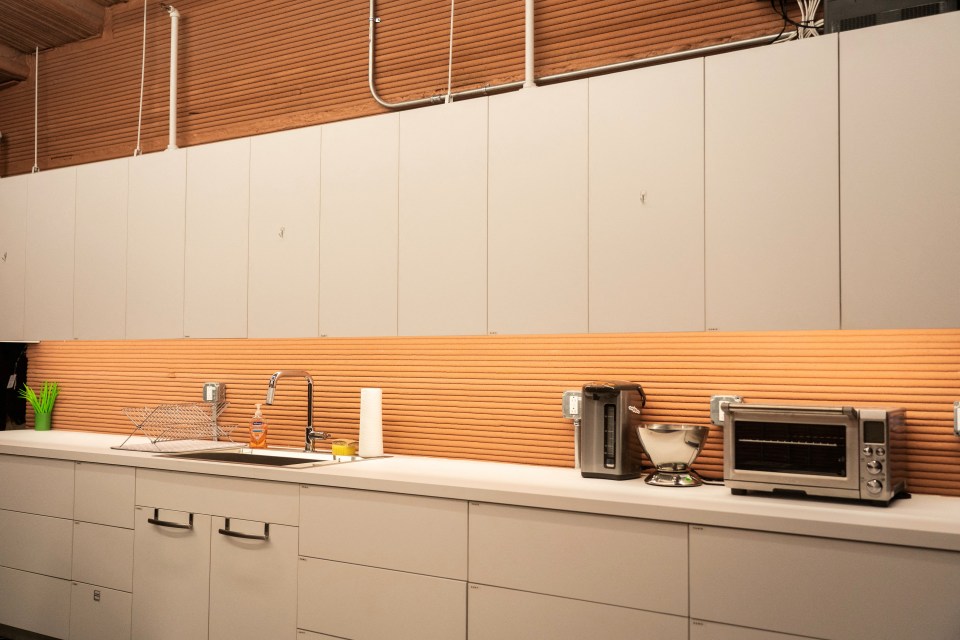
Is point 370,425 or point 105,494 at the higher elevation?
point 370,425

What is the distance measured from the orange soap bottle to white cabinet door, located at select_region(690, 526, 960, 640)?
8.14 feet

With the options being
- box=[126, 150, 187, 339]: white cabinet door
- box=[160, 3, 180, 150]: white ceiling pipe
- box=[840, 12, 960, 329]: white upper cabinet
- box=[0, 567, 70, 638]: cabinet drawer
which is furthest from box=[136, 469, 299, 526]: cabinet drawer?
box=[840, 12, 960, 329]: white upper cabinet

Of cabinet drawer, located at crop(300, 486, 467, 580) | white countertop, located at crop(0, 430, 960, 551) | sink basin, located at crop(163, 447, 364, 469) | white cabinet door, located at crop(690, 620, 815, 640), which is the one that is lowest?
white cabinet door, located at crop(690, 620, 815, 640)

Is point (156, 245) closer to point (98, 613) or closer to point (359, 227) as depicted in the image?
point (359, 227)

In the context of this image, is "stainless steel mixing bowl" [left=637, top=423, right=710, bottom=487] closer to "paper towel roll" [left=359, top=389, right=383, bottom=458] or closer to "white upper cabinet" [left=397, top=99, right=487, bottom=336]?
"white upper cabinet" [left=397, top=99, right=487, bottom=336]

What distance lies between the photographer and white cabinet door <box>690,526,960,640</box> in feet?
7.23

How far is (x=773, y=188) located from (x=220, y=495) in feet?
8.66

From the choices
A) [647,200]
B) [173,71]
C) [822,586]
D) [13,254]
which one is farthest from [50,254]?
[822,586]

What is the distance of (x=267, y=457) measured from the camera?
402cm

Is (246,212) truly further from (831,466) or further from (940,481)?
(940,481)

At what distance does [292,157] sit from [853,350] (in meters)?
2.68

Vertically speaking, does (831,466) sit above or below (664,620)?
above

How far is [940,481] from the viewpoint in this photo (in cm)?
286

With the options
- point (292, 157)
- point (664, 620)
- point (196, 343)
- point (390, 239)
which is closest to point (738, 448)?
point (664, 620)
